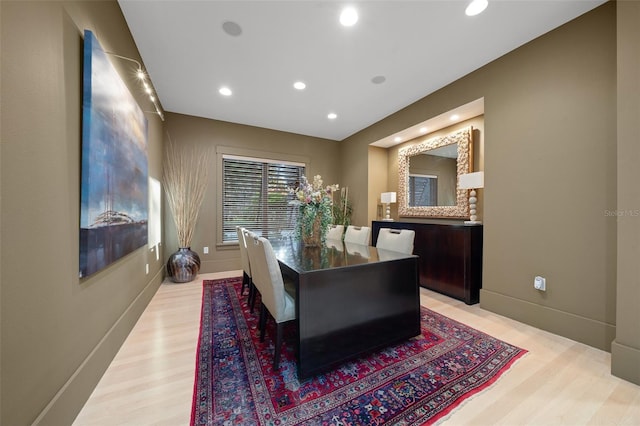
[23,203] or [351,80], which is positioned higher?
[351,80]

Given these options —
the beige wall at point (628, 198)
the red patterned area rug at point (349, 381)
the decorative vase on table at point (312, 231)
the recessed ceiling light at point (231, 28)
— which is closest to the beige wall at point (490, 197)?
the beige wall at point (628, 198)

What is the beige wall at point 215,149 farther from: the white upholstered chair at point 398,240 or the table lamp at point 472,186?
the table lamp at point 472,186

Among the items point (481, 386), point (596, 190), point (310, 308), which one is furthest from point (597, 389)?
point (310, 308)

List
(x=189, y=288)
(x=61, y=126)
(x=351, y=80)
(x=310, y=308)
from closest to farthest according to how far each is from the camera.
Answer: (x=61, y=126) < (x=310, y=308) < (x=351, y=80) < (x=189, y=288)

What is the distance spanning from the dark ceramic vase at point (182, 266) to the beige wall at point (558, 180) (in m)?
4.03

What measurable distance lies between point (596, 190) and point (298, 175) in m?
4.32

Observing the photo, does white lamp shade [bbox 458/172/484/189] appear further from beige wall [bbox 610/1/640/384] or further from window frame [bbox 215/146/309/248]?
window frame [bbox 215/146/309/248]

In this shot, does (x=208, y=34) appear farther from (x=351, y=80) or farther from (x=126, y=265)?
(x=126, y=265)

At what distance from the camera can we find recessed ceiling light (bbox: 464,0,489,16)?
6.25ft

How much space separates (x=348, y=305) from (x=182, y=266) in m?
3.00

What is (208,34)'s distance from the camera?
2.26 meters

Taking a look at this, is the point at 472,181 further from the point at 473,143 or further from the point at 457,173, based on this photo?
the point at 473,143

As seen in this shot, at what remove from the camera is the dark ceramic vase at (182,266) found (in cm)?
365

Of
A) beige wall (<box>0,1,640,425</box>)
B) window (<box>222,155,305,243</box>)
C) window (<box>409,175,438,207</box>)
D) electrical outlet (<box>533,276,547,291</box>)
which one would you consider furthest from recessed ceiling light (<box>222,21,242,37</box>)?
electrical outlet (<box>533,276,547,291</box>)
